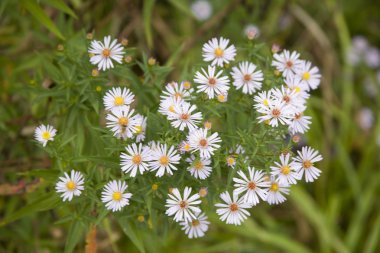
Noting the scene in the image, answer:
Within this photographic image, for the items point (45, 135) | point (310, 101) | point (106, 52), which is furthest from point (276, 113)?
point (310, 101)

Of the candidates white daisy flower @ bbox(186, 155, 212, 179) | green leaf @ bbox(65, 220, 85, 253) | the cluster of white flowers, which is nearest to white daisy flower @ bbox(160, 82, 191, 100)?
the cluster of white flowers

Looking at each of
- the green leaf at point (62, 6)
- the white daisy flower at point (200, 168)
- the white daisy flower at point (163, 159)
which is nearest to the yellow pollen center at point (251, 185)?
the white daisy flower at point (200, 168)

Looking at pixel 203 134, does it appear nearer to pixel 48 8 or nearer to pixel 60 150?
pixel 60 150

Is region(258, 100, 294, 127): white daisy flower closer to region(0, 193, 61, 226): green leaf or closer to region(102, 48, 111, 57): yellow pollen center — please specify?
region(102, 48, 111, 57): yellow pollen center

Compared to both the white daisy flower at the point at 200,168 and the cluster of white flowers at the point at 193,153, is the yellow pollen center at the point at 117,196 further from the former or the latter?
the white daisy flower at the point at 200,168

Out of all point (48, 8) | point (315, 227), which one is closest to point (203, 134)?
point (48, 8)

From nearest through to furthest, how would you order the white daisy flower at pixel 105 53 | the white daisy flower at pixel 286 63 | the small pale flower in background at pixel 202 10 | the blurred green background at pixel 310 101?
1. the white daisy flower at pixel 105 53
2. the white daisy flower at pixel 286 63
3. the blurred green background at pixel 310 101
4. the small pale flower in background at pixel 202 10
